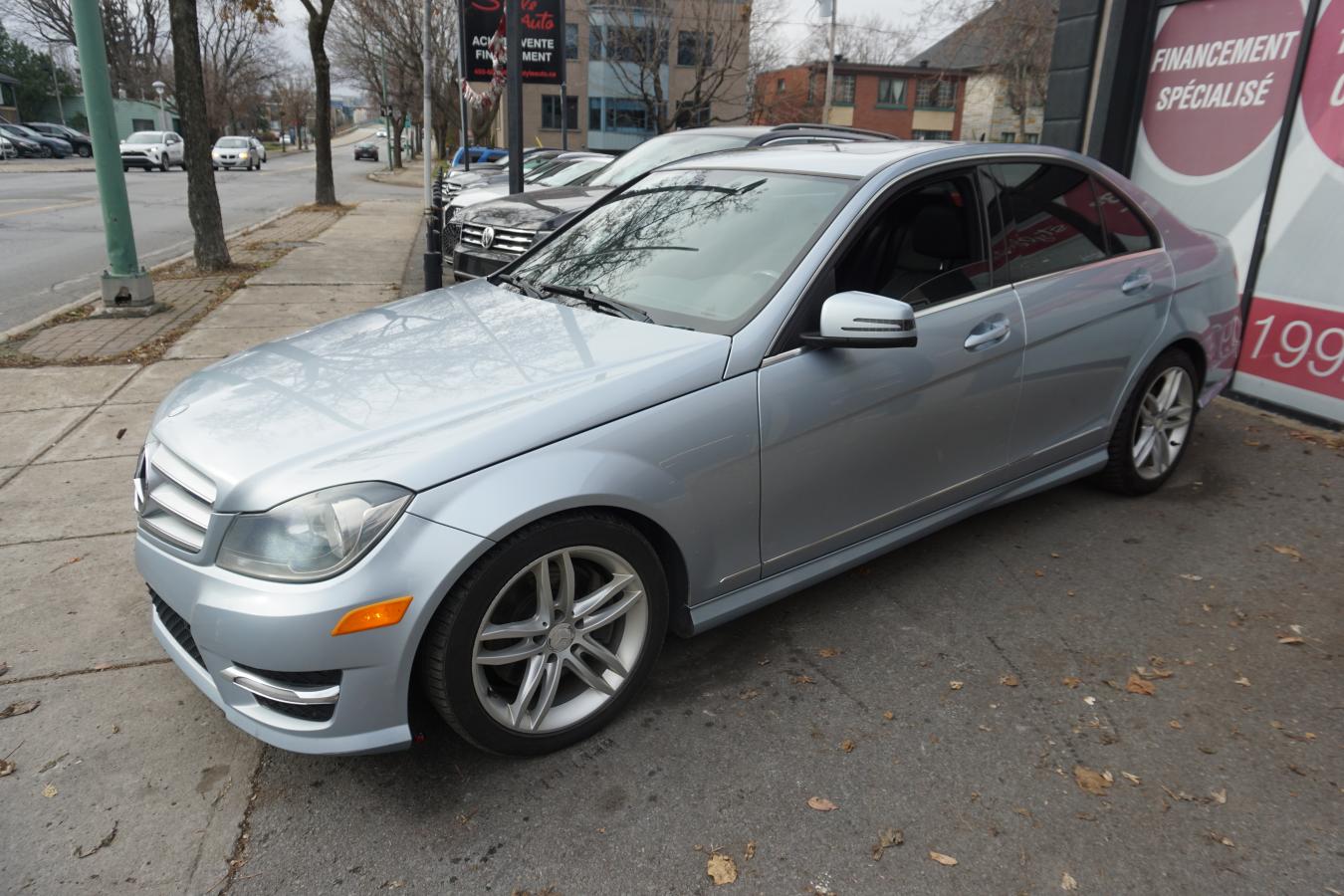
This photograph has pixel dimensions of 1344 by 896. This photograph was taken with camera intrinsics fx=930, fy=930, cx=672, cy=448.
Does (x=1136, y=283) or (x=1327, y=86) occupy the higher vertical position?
(x=1327, y=86)

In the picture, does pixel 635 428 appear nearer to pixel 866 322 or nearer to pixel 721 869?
pixel 866 322

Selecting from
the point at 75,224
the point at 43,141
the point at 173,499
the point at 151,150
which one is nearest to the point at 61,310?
the point at 173,499

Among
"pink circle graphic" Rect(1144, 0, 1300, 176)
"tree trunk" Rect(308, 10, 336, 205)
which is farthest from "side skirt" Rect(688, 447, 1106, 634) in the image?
"tree trunk" Rect(308, 10, 336, 205)

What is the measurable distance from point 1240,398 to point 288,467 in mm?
6217

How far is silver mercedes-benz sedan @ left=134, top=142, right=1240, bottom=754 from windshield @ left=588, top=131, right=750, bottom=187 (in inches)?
168

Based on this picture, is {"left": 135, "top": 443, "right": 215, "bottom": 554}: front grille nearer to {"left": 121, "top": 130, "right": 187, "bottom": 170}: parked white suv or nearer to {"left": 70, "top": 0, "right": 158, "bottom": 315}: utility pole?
{"left": 70, "top": 0, "right": 158, "bottom": 315}: utility pole

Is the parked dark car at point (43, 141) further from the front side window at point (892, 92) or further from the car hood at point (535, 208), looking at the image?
the front side window at point (892, 92)

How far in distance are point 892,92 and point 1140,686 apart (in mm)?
64807

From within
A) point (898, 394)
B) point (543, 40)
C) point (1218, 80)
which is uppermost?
point (543, 40)

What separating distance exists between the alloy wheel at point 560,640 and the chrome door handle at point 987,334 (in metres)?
1.60

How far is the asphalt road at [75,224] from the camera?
1023 cm

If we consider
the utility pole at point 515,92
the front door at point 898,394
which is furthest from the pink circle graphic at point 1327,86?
the utility pole at point 515,92

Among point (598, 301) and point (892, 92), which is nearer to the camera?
point (598, 301)

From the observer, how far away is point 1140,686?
10.1 feet
